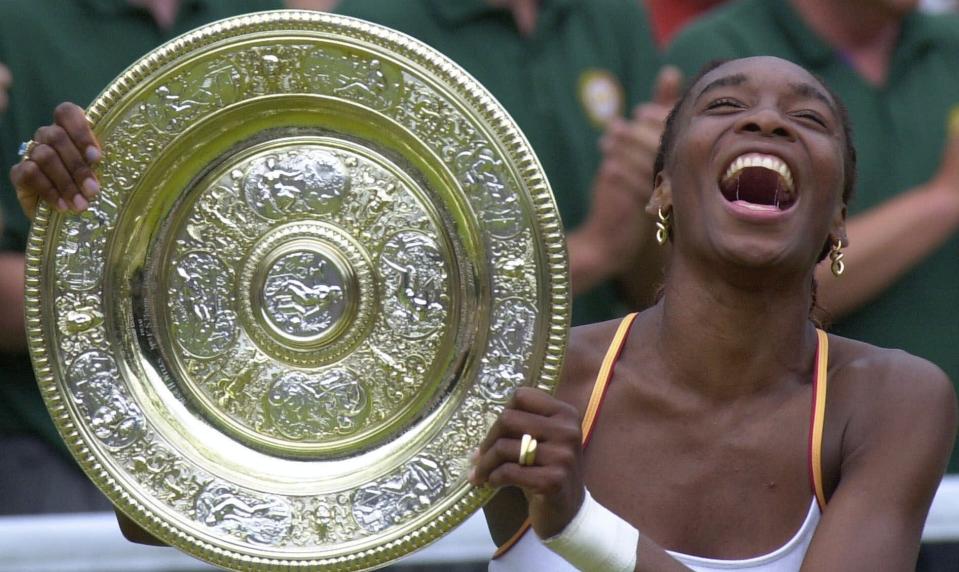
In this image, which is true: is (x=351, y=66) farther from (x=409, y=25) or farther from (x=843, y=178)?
(x=409, y=25)

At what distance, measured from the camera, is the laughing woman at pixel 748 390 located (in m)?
2.15

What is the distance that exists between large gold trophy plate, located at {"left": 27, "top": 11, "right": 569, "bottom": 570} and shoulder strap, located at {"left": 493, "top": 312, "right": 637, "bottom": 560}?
130 millimetres

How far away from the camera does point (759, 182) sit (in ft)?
7.41

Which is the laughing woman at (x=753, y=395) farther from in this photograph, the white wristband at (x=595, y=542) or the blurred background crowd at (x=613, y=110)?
the blurred background crowd at (x=613, y=110)

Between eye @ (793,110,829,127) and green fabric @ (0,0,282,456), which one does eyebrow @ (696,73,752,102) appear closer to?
eye @ (793,110,829,127)

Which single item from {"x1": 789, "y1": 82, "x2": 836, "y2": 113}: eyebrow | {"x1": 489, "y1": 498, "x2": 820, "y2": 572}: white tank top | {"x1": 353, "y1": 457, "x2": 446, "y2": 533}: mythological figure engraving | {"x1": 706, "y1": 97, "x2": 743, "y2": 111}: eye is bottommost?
{"x1": 489, "y1": 498, "x2": 820, "y2": 572}: white tank top

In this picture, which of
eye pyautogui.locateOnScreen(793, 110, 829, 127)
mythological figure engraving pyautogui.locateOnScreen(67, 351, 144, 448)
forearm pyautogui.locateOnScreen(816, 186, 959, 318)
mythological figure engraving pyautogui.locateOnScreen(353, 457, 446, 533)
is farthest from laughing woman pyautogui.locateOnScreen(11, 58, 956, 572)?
forearm pyautogui.locateOnScreen(816, 186, 959, 318)

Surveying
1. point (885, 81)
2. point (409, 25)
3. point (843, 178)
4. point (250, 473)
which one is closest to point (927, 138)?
point (885, 81)

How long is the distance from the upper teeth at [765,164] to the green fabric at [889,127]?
48.7 inches

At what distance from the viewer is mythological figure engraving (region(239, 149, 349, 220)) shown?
231 centimetres

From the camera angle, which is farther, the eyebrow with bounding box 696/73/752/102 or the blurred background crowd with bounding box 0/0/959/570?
the blurred background crowd with bounding box 0/0/959/570

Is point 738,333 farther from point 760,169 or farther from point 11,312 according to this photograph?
point 11,312

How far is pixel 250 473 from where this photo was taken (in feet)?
7.45

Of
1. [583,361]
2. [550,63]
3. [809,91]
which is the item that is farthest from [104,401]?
[550,63]
